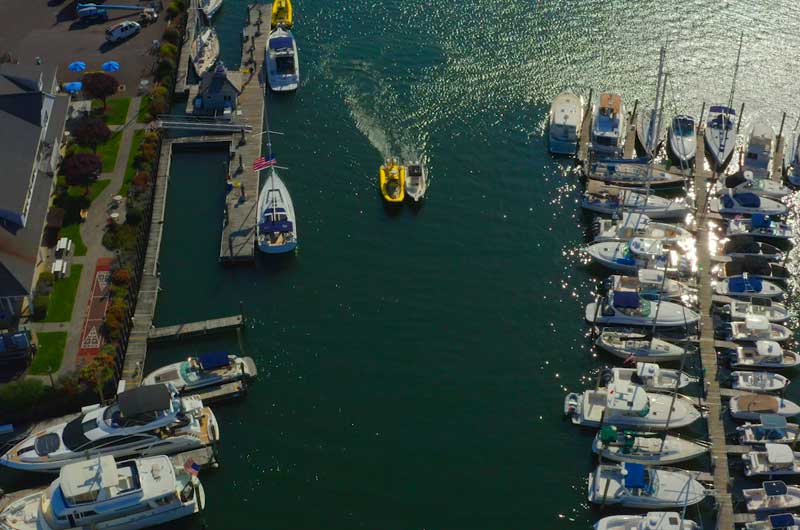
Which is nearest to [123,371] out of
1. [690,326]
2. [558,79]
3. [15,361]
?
[15,361]

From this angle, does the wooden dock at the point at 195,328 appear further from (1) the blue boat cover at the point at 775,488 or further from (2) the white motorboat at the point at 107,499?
(1) the blue boat cover at the point at 775,488

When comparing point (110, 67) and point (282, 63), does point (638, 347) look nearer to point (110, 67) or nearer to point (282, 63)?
point (282, 63)

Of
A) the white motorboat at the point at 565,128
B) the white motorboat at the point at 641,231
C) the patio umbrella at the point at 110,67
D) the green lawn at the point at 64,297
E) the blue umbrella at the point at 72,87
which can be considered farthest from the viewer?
the patio umbrella at the point at 110,67

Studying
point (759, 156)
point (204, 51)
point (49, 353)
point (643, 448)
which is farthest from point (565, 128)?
point (49, 353)

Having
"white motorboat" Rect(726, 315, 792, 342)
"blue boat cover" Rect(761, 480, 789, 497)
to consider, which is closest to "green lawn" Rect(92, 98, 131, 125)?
"white motorboat" Rect(726, 315, 792, 342)

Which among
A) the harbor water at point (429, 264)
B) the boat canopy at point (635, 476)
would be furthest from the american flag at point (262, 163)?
the boat canopy at point (635, 476)

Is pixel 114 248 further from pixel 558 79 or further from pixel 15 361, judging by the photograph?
pixel 558 79
